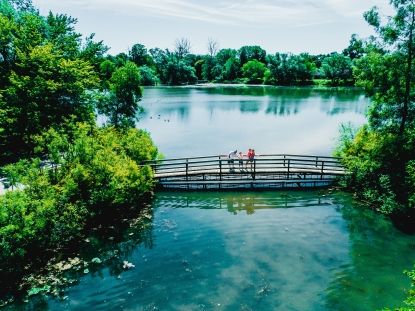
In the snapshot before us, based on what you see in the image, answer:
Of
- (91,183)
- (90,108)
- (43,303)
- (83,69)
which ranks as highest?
(83,69)

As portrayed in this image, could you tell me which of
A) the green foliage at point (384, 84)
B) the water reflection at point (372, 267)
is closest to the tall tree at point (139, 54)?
the green foliage at point (384, 84)

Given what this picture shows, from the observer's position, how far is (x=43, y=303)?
15297 millimetres

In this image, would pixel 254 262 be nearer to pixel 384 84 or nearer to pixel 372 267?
pixel 372 267

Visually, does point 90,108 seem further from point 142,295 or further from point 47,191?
point 142,295

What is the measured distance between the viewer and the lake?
50.3ft

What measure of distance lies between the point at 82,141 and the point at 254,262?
478 inches

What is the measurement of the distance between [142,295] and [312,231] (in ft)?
35.6

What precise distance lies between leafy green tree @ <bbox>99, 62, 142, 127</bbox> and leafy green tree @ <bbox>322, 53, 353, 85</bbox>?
115196 mm

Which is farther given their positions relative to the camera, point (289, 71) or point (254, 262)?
point (289, 71)

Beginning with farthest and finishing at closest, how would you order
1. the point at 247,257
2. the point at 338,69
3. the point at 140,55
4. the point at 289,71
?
the point at 140,55
the point at 289,71
the point at 338,69
the point at 247,257

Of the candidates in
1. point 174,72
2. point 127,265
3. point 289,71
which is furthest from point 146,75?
point 127,265

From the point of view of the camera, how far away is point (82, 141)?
71.4ft

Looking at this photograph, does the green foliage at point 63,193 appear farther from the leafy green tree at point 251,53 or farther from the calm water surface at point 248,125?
the leafy green tree at point 251,53

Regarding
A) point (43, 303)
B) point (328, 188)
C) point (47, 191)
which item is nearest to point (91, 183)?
point (47, 191)
